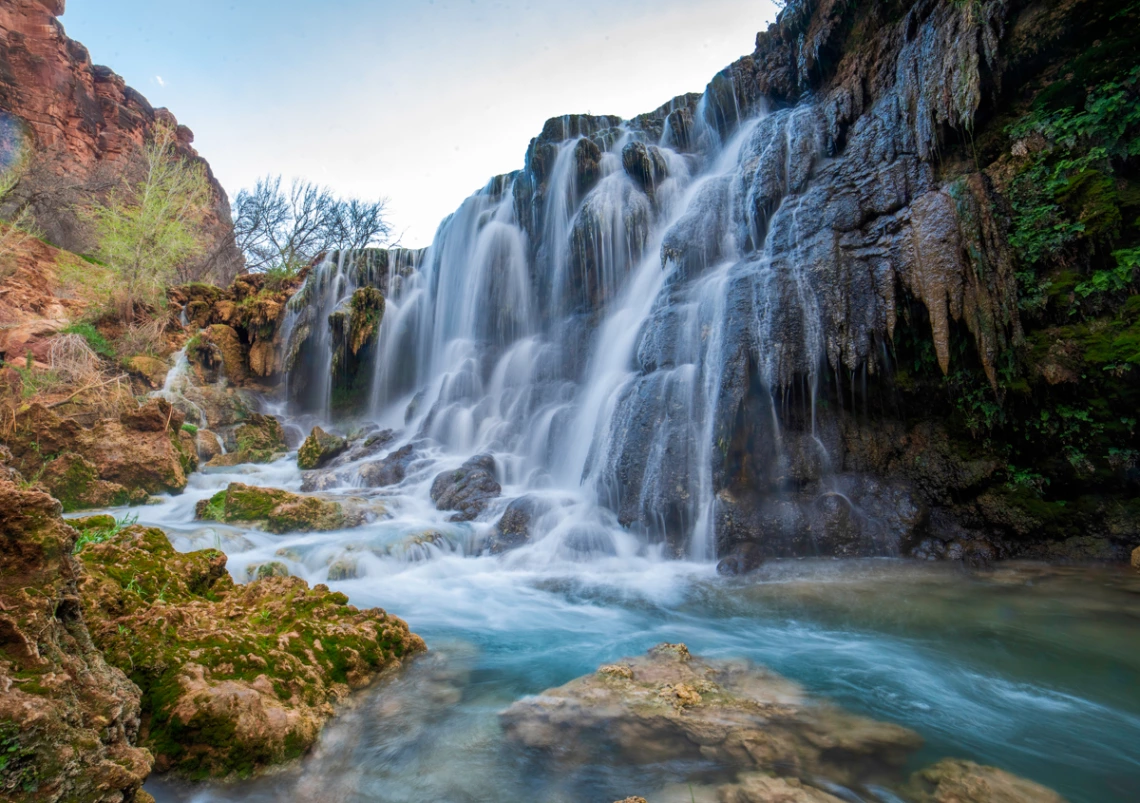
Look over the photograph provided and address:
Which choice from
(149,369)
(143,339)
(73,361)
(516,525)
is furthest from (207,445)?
(516,525)

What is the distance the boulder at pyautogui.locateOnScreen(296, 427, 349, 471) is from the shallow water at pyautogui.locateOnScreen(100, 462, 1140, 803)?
172 inches

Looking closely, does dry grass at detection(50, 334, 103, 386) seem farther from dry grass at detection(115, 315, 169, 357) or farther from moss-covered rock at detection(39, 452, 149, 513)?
dry grass at detection(115, 315, 169, 357)

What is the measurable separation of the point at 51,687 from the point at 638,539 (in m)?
6.47

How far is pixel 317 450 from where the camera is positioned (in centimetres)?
1250

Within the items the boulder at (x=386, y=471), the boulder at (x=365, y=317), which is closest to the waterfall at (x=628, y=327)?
the boulder at (x=365, y=317)

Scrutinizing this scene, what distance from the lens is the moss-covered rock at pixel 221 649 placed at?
2326 mm

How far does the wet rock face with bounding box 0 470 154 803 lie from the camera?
4.78ft

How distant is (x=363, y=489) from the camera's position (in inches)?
425

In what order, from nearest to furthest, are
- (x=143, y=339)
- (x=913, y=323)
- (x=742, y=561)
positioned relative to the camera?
(x=742, y=561)
(x=913, y=323)
(x=143, y=339)

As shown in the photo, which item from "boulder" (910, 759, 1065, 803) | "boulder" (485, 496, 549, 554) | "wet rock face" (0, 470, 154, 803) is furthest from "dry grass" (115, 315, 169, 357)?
"boulder" (910, 759, 1065, 803)

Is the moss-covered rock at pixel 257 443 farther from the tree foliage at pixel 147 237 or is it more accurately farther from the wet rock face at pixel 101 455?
the tree foliage at pixel 147 237

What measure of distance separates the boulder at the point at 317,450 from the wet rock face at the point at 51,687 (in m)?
11.1

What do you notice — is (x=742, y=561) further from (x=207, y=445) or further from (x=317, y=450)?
(x=207, y=445)

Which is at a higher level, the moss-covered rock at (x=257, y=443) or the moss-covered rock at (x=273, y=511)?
the moss-covered rock at (x=257, y=443)
